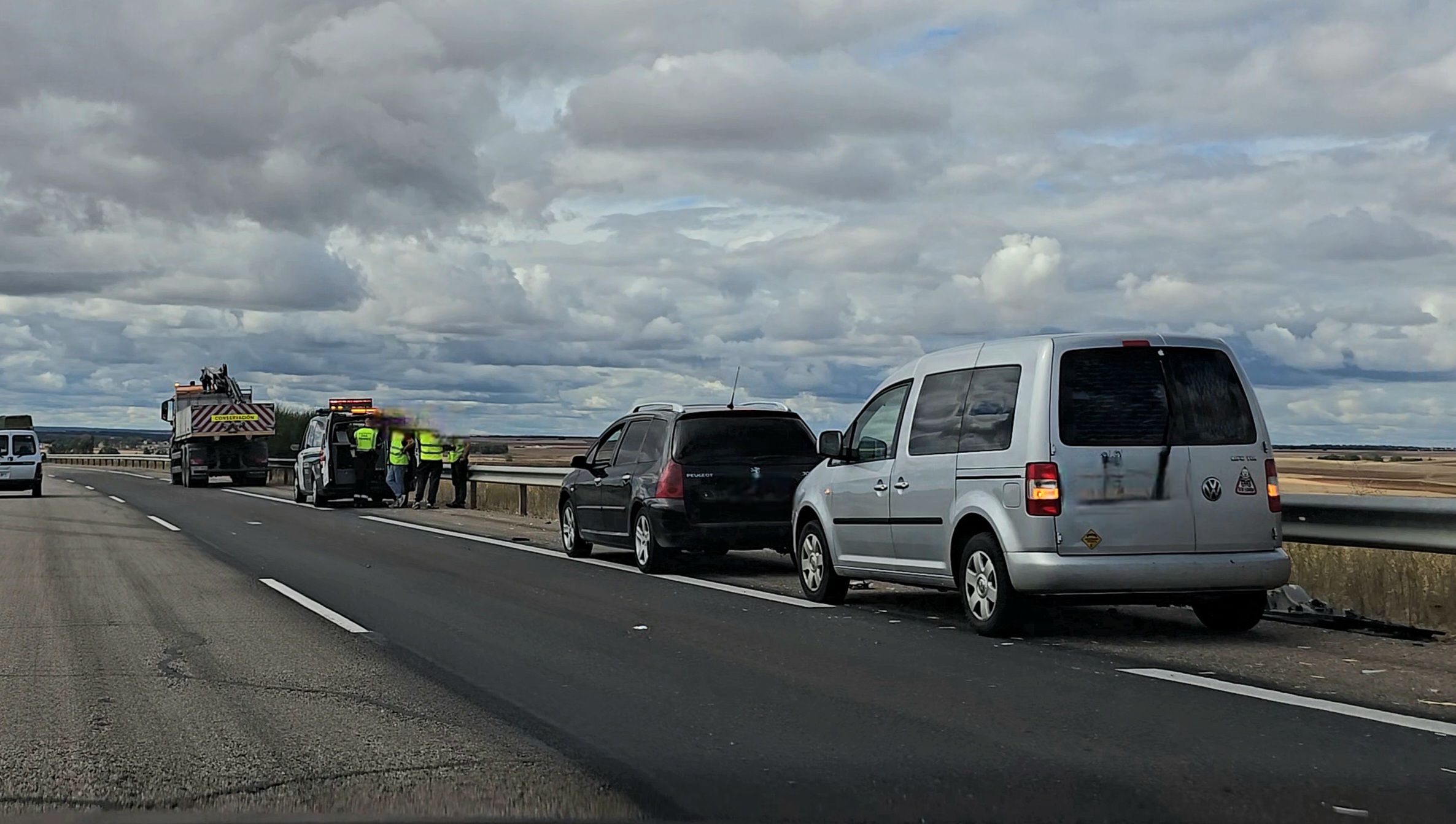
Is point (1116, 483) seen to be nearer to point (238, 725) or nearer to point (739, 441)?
point (238, 725)

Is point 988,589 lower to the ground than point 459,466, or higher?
lower

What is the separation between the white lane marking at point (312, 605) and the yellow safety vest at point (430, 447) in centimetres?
1317

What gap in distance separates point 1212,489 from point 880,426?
A: 275 centimetres

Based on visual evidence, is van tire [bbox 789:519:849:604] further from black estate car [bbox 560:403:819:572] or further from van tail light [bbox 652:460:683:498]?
van tail light [bbox 652:460:683:498]

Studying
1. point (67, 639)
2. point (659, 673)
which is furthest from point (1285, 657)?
point (67, 639)

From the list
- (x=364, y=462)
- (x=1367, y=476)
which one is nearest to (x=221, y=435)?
(x=364, y=462)

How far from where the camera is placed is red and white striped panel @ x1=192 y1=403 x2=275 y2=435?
42.4 meters

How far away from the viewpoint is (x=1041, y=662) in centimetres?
844

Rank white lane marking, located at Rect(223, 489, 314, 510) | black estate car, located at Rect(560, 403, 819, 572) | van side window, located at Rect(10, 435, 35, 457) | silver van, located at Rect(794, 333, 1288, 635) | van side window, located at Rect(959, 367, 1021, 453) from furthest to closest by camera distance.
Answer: van side window, located at Rect(10, 435, 35, 457)
white lane marking, located at Rect(223, 489, 314, 510)
black estate car, located at Rect(560, 403, 819, 572)
van side window, located at Rect(959, 367, 1021, 453)
silver van, located at Rect(794, 333, 1288, 635)

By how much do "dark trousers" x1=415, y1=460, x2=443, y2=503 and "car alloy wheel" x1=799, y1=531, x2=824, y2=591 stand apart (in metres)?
16.6

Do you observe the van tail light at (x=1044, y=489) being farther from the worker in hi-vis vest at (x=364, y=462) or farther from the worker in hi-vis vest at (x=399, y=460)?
the worker in hi-vis vest at (x=364, y=462)

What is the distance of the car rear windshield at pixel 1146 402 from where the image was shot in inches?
360

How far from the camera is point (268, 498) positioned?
113 feet

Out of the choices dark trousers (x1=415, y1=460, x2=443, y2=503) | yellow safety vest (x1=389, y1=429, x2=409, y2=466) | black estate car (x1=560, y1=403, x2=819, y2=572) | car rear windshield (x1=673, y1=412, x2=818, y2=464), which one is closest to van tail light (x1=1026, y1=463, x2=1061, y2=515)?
black estate car (x1=560, y1=403, x2=819, y2=572)
